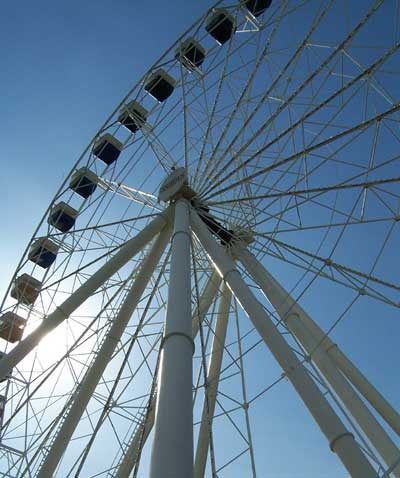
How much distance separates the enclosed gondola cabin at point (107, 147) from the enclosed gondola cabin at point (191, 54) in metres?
4.08

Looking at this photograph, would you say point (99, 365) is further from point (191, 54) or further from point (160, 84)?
point (191, 54)

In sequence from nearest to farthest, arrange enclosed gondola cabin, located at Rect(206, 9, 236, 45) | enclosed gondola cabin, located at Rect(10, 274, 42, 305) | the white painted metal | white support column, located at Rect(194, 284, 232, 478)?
the white painted metal
white support column, located at Rect(194, 284, 232, 478)
enclosed gondola cabin, located at Rect(206, 9, 236, 45)
enclosed gondola cabin, located at Rect(10, 274, 42, 305)

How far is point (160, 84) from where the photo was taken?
18.8 m

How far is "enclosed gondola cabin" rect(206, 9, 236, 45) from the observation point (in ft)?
55.8

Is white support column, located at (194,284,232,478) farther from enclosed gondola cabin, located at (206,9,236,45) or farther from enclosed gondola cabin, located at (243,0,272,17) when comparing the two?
enclosed gondola cabin, located at (243,0,272,17)

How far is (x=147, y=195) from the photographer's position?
17484mm

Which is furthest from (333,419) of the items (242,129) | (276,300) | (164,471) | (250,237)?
(242,129)

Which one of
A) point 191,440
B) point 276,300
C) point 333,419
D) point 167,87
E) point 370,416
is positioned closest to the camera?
point 191,440

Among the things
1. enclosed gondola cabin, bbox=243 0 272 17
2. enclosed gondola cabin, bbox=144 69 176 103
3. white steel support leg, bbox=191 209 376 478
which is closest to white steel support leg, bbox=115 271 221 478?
white steel support leg, bbox=191 209 376 478

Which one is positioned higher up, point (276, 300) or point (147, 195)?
point (147, 195)

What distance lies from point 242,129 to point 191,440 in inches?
383

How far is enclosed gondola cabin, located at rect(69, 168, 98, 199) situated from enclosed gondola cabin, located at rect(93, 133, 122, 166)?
3.05 feet

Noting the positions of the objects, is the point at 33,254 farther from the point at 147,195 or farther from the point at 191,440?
the point at 191,440

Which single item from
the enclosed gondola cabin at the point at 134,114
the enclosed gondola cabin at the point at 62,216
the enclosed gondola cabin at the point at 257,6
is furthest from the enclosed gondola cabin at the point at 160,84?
the enclosed gondola cabin at the point at 62,216
